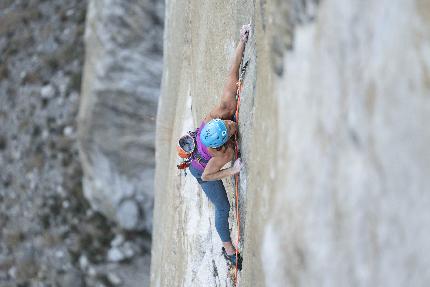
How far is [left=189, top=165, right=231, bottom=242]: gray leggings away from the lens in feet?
17.0

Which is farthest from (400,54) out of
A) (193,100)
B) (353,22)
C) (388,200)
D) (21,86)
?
(21,86)

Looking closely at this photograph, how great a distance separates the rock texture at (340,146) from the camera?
5.88ft

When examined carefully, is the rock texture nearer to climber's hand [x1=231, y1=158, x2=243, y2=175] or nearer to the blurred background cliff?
climber's hand [x1=231, y1=158, x2=243, y2=175]

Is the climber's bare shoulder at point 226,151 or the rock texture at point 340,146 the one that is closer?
the rock texture at point 340,146

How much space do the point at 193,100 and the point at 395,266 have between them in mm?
4852

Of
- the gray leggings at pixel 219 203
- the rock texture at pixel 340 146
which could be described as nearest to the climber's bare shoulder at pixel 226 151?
the gray leggings at pixel 219 203

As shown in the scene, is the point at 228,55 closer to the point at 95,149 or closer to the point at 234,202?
the point at 234,202

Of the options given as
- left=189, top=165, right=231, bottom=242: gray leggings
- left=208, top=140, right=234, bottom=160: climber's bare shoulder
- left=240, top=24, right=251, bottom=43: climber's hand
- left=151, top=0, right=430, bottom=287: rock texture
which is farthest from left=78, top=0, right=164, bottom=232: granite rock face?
left=151, top=0, right=430, bottom=287: rock texture

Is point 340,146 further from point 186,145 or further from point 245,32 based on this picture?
point 186,145

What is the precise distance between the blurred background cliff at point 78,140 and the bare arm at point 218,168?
21.8 feet

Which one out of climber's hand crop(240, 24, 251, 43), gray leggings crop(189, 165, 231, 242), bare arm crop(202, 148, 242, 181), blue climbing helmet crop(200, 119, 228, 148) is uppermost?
climber's hand crop(240, 24, 251, 43)

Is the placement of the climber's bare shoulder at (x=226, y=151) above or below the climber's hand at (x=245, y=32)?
below

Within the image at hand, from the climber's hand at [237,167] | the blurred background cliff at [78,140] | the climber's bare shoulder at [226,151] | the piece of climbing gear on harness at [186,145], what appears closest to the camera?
the climber's hand at [237,167]

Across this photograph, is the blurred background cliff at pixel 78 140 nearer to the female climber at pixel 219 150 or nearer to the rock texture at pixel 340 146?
the female climber at pixel 219 150
